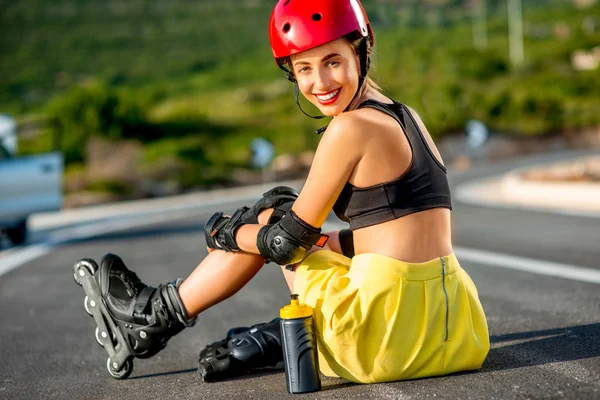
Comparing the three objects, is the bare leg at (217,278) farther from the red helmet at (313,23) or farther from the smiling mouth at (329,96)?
the red helmet at (313,23)

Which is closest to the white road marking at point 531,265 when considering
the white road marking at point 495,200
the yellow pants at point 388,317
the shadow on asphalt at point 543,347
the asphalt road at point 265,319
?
the asphalt road at point 265,319

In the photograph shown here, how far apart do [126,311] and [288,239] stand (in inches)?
37.4

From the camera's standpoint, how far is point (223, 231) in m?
4.26

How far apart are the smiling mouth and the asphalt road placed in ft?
4.07

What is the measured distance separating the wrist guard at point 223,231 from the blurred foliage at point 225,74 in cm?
3168

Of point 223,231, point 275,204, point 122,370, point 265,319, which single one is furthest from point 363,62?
point 265,319

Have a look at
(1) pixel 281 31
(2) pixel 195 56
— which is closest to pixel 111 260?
(1) pixel 281 31

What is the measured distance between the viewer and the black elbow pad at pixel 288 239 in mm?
4070

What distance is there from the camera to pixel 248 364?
4562 millimetres

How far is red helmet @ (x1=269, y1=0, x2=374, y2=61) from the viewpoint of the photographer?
162 inches

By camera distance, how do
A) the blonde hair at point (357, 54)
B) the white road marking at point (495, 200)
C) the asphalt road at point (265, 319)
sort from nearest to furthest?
the asphalt road at point (265, 319) < the blonde hair at point (357, 54) < the white road marking at point (495, 200)

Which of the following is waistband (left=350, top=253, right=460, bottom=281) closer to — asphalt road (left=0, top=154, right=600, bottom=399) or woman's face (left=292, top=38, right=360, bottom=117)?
asphalt road (left=0, top=154, right=600, bottom=399)

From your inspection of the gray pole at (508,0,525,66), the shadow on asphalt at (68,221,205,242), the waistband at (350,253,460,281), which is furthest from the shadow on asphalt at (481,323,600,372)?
the gray pole at (508,0,525,66)

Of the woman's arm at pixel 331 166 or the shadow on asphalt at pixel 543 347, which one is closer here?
the woman's arm at pixel 331 166
